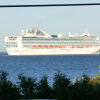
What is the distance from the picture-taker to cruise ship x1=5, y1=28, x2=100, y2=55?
96562 millimetres

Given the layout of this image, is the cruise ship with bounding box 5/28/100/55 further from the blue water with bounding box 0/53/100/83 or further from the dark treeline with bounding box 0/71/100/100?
the dark treeline with bounding box 0/71/100/100

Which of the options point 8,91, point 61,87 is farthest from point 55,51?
point 8,91

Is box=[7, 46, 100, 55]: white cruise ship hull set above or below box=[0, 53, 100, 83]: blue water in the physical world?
above

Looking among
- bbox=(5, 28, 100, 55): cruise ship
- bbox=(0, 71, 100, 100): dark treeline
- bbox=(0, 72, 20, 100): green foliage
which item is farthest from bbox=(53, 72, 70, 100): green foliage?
bbox=(5, 28, 100, 55): cruise ship

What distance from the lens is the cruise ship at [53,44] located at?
317 feet

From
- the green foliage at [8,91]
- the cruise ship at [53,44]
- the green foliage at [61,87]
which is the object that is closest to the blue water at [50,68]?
the cruise ship at [53,44]

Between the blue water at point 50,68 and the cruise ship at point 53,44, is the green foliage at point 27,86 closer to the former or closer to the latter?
the blue water at point 50,68

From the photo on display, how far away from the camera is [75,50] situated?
96562 millimetres

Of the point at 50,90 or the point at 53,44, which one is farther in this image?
the point at 53,44

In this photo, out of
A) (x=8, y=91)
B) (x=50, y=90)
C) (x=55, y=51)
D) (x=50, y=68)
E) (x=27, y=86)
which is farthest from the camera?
(x=55, y=51)

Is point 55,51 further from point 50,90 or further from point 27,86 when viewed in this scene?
point 50,90

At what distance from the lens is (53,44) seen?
96.6 m

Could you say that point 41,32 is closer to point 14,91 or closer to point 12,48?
point 12,48

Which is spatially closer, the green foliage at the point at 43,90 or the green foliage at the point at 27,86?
the green foliage at the point at 43,90
